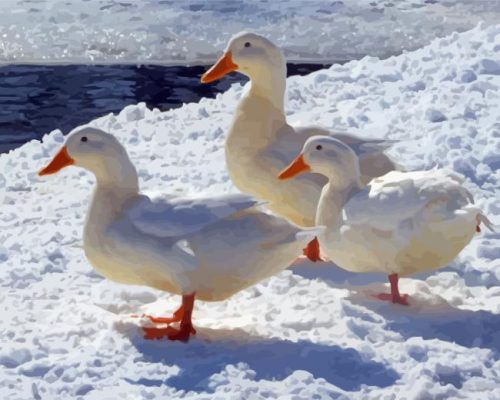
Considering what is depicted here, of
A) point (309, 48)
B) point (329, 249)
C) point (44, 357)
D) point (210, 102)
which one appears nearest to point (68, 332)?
point (44, 357)

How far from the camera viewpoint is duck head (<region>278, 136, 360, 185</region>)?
5277 mm

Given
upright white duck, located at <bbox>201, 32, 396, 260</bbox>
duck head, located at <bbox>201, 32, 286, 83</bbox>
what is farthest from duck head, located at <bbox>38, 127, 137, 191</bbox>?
duck head, located at <bbox>201, 32, 286, 83</bbox>

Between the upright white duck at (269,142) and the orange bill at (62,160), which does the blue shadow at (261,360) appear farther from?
the upright white duck at (269,142)

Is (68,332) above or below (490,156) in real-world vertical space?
below

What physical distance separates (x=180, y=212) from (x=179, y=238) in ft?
0.41

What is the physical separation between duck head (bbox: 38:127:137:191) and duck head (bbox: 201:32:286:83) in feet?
4.40

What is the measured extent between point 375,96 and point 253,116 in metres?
3.22

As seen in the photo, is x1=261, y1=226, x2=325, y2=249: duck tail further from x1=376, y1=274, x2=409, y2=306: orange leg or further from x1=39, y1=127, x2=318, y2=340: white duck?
x1=376, y1=274, x2=409, y2=306: orange leg

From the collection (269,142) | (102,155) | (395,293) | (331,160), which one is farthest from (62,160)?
(395,293)

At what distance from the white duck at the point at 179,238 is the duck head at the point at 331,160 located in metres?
0.55

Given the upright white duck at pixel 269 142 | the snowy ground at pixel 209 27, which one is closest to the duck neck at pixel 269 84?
the upright white duck at pixel 269 142

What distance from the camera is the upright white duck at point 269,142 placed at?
19.3 ft

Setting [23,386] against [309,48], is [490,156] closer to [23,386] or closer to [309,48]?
[23,386]

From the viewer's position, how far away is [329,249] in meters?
5.22
